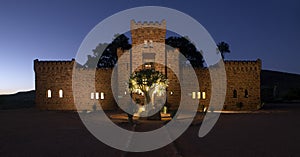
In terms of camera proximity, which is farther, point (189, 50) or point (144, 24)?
point (189, 50)

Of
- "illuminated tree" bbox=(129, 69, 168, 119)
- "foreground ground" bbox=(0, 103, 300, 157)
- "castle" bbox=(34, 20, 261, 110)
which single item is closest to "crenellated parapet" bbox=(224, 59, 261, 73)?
"castle" bbox=(34, 20, 261, 110)

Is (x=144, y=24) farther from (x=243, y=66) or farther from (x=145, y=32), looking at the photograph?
(x=243, y=66)

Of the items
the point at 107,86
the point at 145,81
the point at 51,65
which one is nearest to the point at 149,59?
the point at 107,86

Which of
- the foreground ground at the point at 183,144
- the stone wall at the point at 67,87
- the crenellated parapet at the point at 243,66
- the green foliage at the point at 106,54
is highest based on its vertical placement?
the green foliage at the point at 106,54

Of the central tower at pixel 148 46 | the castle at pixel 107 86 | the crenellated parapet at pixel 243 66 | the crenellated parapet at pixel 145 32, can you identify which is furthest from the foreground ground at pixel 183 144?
the crenellated parapet at pixel 243 66

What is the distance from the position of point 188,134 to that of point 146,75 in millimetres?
8865

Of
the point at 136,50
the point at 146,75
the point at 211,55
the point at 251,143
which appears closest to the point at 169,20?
the point at 136,50

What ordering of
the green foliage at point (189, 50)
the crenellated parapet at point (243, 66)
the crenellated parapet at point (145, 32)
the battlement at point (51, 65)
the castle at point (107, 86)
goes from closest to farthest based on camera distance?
the crenellated parapet at point (145, 32) < the castle at point (107, 86) < the crenellated parapet at point (243, 66) < the battlement at point (51, 65) < the green foliage at point (189, 50)

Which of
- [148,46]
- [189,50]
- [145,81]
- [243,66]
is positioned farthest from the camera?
[189,50]

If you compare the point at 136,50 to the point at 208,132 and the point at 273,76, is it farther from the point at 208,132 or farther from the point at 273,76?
the point at 273,76

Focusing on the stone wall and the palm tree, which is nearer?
the stone wall

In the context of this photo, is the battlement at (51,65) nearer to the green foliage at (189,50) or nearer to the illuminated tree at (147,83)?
the illuminated tree at (147,83)

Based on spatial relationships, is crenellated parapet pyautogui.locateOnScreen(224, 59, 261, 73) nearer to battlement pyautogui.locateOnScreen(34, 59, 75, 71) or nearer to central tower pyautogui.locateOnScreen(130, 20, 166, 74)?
central tower pyautogui.locateOnScreen(130, 20, 166, 74)

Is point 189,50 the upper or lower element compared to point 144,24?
lower
